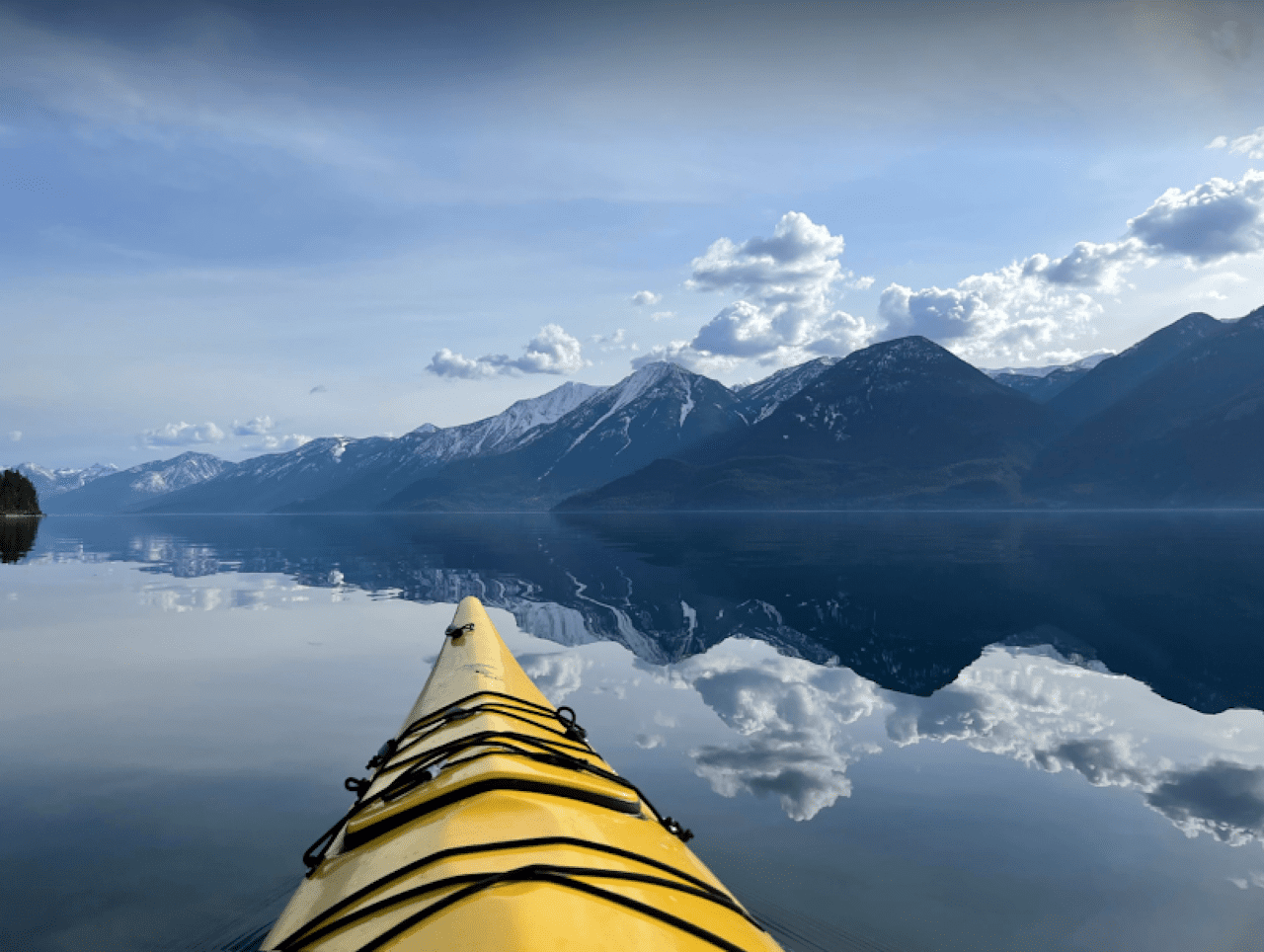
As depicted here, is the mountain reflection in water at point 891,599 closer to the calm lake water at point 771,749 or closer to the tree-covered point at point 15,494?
the calm lake water at point 771,749

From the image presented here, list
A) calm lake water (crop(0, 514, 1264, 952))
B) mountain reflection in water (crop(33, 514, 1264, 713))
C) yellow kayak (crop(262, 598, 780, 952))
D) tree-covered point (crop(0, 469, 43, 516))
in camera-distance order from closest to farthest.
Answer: yellow kayak (crop(262, 598, 780, 952)) → calm lake water (crop(0, 514, 1264, 952)) → mountain reflection in water (crop(33, 514, 1264, 713)) → tree-covered point (crop(0, 469, 43, 516))

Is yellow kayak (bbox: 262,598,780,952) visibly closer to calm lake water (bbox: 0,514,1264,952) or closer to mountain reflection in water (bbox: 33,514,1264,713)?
calm lake water (bbox: 0,514,1264,952)

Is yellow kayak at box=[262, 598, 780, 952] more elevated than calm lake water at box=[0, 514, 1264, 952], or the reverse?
yellow kayak at box=[262, 598, 780, 952]

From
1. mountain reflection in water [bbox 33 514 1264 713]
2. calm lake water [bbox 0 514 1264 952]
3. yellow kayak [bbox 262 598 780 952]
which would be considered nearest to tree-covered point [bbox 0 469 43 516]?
mountain reflection in water [bbox 33 514 1264 713]

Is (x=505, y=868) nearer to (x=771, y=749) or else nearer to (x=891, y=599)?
(x=771, y=749)

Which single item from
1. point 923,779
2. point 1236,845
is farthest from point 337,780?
point 1236,845

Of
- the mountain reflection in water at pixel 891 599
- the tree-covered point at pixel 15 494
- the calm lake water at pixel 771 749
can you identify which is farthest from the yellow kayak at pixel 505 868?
the tree-covered point at pixel 15 494
